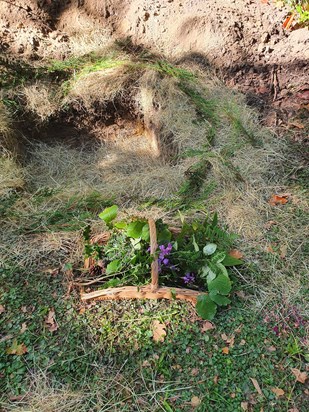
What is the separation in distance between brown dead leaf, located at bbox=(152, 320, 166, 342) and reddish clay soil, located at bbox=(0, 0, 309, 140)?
2.42m

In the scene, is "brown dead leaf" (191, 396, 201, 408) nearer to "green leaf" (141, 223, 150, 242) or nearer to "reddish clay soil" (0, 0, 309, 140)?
"green leaf" (141, 223, 150, 242)

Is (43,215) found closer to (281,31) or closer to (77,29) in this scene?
(77,29)

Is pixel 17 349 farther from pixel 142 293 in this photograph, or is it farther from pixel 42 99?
pixel 42 99

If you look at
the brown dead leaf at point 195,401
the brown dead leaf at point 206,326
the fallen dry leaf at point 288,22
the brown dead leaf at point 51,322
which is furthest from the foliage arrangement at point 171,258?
the fallen dry leaf at point 288,22

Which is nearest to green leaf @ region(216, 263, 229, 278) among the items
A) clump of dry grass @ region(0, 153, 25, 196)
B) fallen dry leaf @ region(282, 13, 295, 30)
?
clump of dry grass @ region(0, 153, 25, 196)

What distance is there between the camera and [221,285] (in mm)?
2213

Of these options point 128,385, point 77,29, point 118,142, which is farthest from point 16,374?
point 77,29

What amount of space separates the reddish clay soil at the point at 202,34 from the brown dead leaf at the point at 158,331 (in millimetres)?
2421

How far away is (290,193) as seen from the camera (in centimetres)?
303

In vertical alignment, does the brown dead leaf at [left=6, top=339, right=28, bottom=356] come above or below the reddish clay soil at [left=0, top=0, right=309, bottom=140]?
below

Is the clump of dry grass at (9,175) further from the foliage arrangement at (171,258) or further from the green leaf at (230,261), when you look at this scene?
the green leaf at (230,261)

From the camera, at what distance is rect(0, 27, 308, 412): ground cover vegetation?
6.62ft

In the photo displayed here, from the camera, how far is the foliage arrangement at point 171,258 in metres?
2.25

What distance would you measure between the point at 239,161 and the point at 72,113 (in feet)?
6.52
